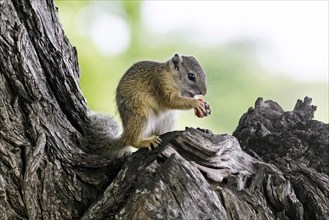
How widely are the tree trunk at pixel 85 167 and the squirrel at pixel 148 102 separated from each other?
102mm

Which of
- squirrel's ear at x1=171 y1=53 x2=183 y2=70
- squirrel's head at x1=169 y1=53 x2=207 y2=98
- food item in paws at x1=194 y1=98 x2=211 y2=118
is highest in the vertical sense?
squirrel's ear at x1=171 y1=53 x2=183 y2=70

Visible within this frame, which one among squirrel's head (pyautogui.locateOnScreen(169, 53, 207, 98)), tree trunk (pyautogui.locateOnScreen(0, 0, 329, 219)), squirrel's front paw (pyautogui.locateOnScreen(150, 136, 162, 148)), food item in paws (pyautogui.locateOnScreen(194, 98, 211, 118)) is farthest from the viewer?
squirrel's head (pyautogui.locateOnScreen(169, 53, 207, 98))

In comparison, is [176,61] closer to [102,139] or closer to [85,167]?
[102,139]

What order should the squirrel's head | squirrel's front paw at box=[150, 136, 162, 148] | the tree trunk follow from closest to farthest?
the tree trunk
squirrel's front paw at box=[150, 136, 162, 148]
the squirrel's head

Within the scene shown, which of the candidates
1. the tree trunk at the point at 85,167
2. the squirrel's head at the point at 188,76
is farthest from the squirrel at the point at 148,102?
the tree trunk at the point at 85,167

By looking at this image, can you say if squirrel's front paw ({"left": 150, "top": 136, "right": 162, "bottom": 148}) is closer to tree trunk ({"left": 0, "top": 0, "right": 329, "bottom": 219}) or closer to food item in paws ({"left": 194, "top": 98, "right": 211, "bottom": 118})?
tree trunk ({"left": 0, "top": 0, "right": 329, "bottom": 219})

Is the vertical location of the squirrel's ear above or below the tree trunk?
above

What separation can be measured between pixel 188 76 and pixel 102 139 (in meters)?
0.66

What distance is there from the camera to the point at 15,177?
2.21 m

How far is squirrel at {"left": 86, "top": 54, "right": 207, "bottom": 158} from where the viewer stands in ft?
8.82

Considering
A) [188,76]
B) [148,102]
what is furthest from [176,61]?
[148,102]

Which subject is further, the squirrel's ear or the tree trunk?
the squirrel's ear

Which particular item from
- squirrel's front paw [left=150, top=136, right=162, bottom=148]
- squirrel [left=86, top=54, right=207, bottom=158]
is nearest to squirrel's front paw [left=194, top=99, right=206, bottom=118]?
squirrel [left=86, top=54, right=207, bottom=158]

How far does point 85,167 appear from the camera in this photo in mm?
2369
